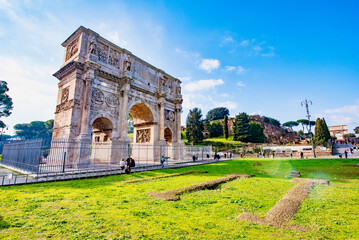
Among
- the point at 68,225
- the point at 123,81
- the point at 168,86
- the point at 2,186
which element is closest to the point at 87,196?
the point at 68,225

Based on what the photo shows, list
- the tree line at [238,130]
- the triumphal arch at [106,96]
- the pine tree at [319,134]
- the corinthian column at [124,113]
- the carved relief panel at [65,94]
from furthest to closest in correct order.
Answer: the tree line at [238,130], the pine tree at [319,134], the corinthian column at [124,113], the carved relief panel at [65,94], the triumphal arch at [106,96]

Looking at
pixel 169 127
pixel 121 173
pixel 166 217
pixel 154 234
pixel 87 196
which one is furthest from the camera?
pixel 169 127

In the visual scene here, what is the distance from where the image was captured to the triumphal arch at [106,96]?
15906mm

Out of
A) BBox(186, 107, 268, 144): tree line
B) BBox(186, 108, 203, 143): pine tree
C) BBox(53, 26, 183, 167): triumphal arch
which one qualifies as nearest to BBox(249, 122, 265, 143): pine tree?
BBox(186, 107, 268, 144): tree line

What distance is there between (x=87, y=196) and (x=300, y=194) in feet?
24.2

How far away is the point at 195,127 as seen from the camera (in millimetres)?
49688

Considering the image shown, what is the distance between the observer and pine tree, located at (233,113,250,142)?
5744 cm

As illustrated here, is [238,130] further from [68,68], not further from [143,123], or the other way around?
[68,68]

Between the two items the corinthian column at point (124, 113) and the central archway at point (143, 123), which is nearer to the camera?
the corinthian column at point (124, 113)

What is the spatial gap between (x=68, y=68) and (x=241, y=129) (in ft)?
170

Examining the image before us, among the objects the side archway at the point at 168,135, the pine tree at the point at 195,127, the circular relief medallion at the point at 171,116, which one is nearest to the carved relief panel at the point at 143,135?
the side archway at the point at 168,135

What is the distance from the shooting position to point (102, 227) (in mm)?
3734

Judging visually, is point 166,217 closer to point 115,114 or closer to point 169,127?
point 115,114

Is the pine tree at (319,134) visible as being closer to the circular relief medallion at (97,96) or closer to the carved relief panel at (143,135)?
the carved relief panel at (143,135)
